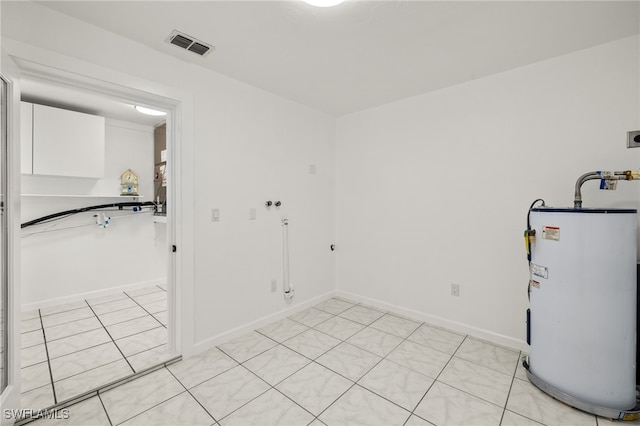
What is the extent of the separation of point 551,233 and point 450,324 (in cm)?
141

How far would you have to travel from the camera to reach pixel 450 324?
9.21ft

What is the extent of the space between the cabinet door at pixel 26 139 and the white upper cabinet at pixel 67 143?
0.06 feet

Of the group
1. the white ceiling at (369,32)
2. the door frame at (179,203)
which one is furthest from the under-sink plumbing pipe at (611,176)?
the door frame at (179,203)

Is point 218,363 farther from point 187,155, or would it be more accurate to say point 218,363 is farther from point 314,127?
point 314,127

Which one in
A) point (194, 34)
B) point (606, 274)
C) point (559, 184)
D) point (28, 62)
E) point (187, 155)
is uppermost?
point (194, 34)

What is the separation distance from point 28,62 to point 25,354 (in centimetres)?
232

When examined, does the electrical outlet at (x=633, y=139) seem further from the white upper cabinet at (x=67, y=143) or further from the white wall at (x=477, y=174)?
the white upper cabinet at (x=67, y=143)

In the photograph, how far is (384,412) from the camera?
171 centimetres

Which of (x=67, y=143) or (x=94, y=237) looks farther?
(x=94, y=237)

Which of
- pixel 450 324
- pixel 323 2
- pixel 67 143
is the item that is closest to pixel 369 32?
pixel 323 2

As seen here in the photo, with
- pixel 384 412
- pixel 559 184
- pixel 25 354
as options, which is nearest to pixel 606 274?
pixel 559 184

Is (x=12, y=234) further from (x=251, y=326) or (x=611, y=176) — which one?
(x=611, y=176)

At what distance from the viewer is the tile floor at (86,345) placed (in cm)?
194

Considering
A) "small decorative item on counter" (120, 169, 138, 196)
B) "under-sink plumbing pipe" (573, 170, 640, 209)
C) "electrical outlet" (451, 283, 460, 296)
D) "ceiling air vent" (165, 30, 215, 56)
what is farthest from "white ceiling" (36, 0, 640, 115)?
"small decorative item on counter" (120, 169, 138, 196)
